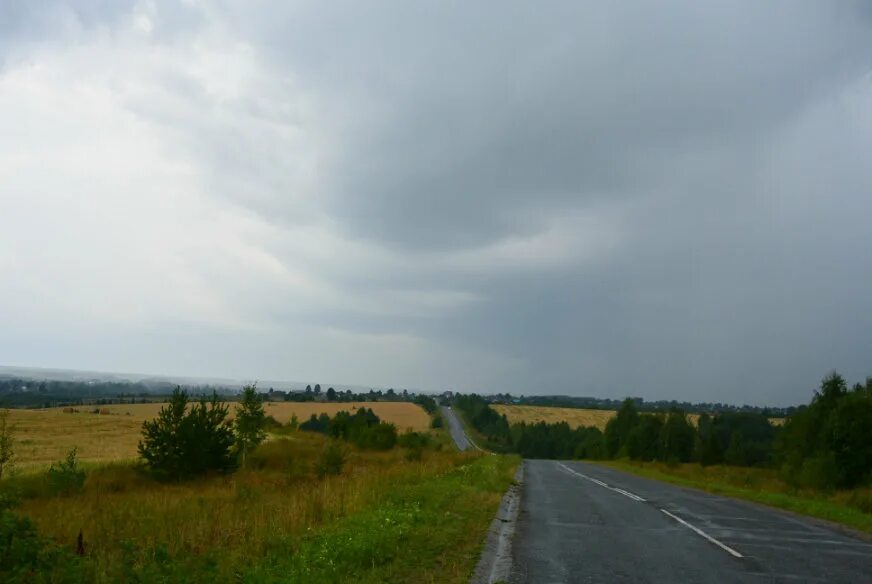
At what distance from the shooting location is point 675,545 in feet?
38.8

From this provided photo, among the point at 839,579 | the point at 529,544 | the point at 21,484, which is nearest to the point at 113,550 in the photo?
the point at 529,544

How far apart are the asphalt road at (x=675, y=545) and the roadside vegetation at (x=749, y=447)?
325 centimetres

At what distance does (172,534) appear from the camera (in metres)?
11.9

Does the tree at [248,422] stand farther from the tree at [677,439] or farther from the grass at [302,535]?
the tree at [677,439]

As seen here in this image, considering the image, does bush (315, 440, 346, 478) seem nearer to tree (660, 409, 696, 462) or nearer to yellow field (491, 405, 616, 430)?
tree (660, 409, 696, 462)

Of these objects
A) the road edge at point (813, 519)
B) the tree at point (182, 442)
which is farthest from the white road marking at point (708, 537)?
the tree at point (182, 442)

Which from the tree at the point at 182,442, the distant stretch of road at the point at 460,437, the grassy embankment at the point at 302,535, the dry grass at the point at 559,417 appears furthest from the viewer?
the dry grass at the point at 559,417

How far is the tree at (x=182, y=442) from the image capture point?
1318 inches

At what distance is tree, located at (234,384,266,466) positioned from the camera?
3962cm

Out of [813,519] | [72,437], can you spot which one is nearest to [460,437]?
[72,437]

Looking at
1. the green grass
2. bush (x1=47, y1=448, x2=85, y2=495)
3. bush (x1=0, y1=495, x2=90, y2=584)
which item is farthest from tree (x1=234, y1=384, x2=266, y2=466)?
bush (x1=0, y1=495, x2=90, y2=584)

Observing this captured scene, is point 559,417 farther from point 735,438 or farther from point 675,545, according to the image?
point 675,545

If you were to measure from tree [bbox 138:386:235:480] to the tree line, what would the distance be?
34470 millimetres

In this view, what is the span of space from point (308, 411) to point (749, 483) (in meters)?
88.4
